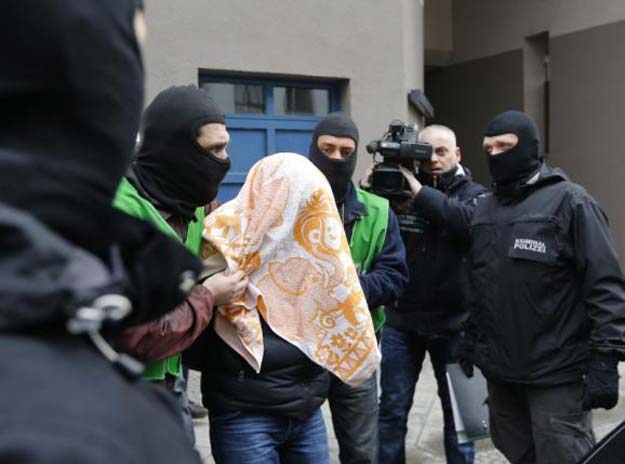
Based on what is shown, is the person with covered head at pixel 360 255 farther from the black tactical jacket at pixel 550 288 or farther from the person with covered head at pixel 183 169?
the person with covered head at pixel 183 169

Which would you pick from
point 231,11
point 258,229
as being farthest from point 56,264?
point 231,11

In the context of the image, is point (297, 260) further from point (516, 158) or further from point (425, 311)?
point (425, 311)

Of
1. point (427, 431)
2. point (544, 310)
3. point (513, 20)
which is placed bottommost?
point (427, 431)

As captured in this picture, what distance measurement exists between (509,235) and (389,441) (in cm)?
144

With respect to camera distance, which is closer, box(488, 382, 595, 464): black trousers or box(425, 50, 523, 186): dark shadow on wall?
box(488, 382, 595, 464): black trousers

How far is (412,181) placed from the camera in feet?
14.5

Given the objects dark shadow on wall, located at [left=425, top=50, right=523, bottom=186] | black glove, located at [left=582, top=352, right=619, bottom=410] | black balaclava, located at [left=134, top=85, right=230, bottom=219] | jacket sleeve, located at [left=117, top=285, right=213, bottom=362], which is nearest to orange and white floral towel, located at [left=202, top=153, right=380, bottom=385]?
black balaclava, located at [left=134, top=85, right=230, bottom=219]

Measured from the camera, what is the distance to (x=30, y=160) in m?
0.85

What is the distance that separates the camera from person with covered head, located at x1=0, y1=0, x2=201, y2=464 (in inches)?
30.2

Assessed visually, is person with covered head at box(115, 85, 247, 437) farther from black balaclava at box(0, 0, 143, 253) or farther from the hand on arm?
black balaclava at box(0, 0, 143, 253)

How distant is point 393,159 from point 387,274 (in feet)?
3.17

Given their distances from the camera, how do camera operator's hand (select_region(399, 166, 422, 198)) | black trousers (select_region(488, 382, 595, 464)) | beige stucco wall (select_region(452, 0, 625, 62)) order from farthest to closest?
beige stucco wall (select_region(452, 0, 625, 62)), camera operator's hand (select_region(399, 166, 422, 198)), black trousers (select_region(488, 382, 595, 464))

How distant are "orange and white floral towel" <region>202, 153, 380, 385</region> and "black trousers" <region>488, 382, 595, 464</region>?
1136 mm

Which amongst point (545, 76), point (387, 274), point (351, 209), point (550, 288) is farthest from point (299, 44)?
point (545, 76)
